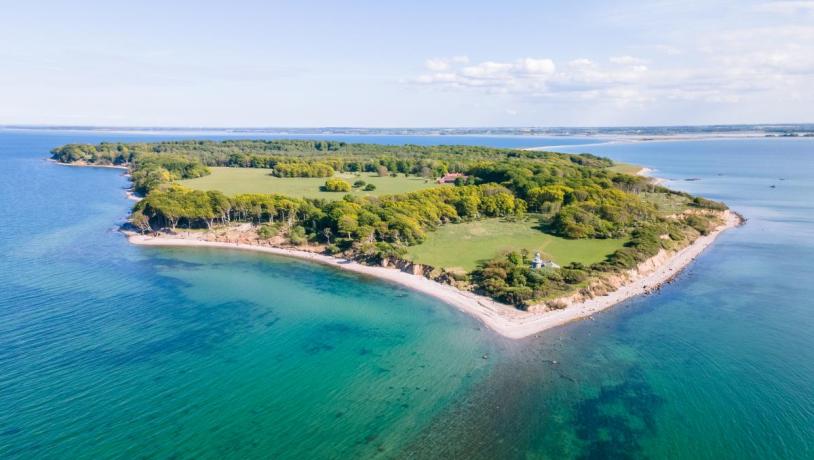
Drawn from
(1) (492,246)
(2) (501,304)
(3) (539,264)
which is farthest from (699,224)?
(2) (501,304)

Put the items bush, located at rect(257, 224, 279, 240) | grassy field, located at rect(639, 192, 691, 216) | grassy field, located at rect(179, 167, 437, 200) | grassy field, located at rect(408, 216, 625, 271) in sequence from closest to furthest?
1. grassy field, located at rect(408, 216, 625, 271)
2. bush, located at rect(257, 224, 279, 240)
3. grassy field, located at rect(639, 192, 691, 216)
4. grassy field, located at rect(179, 167, 437, 200)

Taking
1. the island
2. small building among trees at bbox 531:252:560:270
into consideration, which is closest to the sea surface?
the island

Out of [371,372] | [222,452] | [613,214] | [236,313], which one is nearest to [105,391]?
[222,452]

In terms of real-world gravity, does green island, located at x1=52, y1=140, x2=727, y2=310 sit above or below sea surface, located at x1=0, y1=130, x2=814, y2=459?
above

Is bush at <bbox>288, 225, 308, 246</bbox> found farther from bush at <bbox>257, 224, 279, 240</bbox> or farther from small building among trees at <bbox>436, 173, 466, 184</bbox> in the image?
small building among trees at <bbox>436, 173, 466, 184</bbox>

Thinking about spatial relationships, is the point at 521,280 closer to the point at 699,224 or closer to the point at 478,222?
the point at 478,222

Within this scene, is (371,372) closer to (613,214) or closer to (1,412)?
(1,412)

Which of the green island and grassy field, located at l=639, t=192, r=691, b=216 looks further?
grassy field, located at l=639, t=192, r=691, b=216
